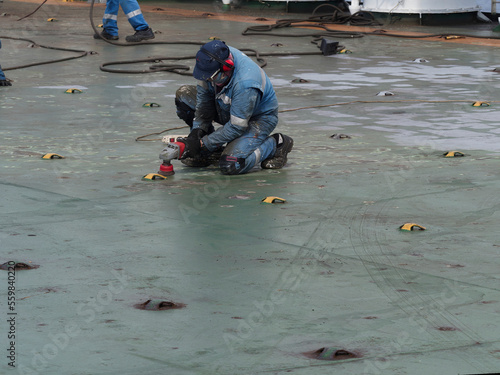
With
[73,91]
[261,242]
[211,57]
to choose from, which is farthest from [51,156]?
[73,91]

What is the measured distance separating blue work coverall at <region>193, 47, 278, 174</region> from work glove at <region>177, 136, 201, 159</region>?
9cm

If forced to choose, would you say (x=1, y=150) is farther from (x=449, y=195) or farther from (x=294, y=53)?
(x=294, y=53)

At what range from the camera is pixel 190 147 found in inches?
230

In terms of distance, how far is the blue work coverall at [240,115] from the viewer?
575cm

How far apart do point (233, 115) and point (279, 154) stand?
505 mm

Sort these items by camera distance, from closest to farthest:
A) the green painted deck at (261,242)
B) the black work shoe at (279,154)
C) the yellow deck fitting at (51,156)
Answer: the green painted deck at (261,242) → the black work shoe at (279,154) → the yellow deck fitting at (51,156)

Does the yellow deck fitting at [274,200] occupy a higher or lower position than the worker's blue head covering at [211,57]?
lower

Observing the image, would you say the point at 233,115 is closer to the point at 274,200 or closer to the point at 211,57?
the point at 211,57

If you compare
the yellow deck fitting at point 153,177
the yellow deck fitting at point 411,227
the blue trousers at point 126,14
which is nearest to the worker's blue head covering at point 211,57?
the yellow deck fitting at point 153,177

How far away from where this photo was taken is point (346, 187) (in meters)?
5.45

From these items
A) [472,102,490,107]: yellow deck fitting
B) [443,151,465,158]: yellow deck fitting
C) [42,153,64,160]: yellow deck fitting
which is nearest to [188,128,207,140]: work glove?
[42,153,64,160]: yellow deck fitting

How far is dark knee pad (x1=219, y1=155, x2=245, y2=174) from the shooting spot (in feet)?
19.1

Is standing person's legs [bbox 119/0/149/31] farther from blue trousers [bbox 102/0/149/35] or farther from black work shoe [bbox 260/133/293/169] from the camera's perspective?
black work shoe [bbox 260/133/293/169]

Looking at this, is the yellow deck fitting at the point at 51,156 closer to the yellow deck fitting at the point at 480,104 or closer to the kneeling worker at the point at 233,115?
the kneeling worker at the point at 233,115
